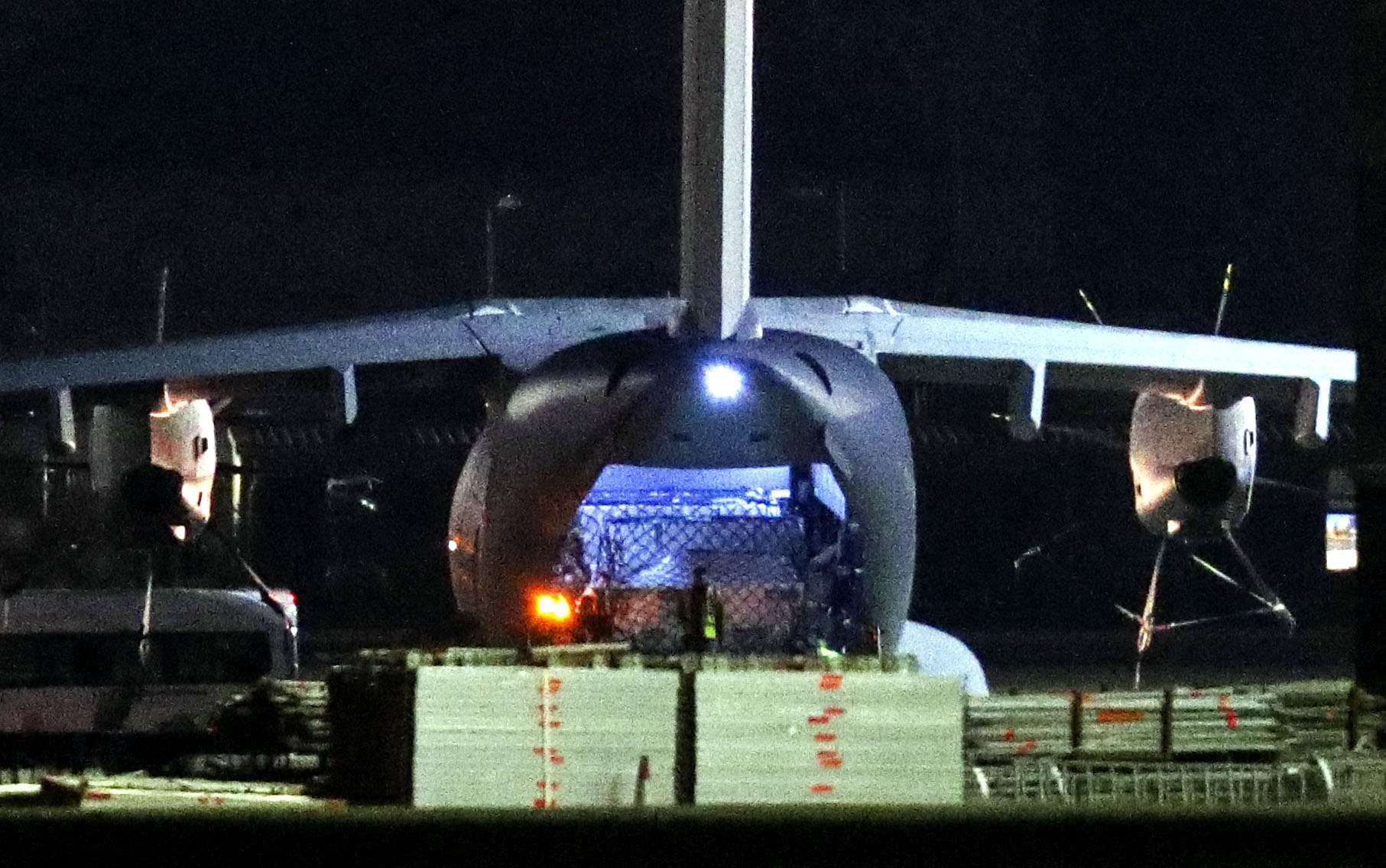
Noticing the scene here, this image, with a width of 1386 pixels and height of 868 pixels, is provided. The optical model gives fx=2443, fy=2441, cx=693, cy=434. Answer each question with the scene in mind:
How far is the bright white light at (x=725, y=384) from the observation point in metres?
13.9

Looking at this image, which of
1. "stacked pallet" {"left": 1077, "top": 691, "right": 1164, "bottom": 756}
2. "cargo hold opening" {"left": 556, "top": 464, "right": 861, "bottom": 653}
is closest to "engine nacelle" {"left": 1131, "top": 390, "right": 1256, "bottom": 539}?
"cargo hold opening" {"left": 556, "top": 464, "right": 861, "bottom": 653}

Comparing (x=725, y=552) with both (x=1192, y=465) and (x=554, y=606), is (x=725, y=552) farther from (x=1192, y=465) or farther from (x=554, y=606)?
(x=1192, y=465)

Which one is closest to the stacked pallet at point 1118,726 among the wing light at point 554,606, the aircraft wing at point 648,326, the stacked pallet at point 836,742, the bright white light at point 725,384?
the stacked pallet at point 836,742

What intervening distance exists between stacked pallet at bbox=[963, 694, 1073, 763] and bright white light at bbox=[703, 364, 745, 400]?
10.7 ft

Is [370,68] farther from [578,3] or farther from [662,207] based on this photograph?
[662,207]

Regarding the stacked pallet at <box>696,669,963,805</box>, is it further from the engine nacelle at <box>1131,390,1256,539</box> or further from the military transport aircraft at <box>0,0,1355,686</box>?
the engine nacelle at <box>1131,390,1256,539</box>

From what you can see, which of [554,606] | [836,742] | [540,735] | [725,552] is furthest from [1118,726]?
[554,606]

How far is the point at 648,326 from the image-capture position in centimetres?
1711

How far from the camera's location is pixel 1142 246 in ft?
138

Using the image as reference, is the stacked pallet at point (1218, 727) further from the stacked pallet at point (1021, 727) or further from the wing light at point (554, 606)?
the wing light at point (554, 606)

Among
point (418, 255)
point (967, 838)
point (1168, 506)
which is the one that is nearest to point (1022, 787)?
point (967, 838)

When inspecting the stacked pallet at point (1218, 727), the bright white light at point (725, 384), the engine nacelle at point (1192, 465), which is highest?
the bright white light at point (725, 384)

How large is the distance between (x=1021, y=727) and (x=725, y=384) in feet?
11.4

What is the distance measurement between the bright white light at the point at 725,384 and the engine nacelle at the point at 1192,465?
5414 mm
